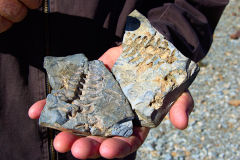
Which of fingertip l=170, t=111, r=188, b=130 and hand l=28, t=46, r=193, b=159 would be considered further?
fingertip l=170, t=111, r=188, b=130

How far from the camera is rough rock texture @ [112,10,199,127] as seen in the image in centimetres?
191

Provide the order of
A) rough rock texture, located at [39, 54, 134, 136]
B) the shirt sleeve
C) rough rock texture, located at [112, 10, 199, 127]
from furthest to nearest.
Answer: the shirt sleeve, rough rock texture, located at [112, 10, 199, 127], rough rock texture, located at [39, 54, 134, 136]

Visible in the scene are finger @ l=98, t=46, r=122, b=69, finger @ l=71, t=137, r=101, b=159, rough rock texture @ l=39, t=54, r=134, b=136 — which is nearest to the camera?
Answer: finger @ l=71, t=137, r=101, b=159

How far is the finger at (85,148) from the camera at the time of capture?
60.6 inches

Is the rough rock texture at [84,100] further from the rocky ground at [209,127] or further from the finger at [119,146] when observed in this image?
the rocky ground at [209,127]

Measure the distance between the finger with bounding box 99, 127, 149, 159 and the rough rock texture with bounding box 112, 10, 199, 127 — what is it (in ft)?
0.64

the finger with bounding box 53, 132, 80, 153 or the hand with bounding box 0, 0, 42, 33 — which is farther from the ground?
the hand with bounding box 0, 0, 42, 33

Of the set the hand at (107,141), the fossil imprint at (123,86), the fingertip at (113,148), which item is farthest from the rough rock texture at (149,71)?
the fingertip at (113,148)

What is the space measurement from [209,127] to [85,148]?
266 centimetres

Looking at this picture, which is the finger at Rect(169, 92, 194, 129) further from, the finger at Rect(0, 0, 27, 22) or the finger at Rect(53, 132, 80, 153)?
the finger at Rect(0, 0, 27, 22)

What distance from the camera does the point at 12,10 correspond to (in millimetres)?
1711

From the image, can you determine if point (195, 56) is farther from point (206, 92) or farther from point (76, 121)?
point (206, 92)

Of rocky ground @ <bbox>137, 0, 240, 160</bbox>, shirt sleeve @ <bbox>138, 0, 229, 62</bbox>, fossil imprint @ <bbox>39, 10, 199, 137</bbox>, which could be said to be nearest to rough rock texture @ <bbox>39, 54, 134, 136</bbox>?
fossil imprint @ <bbox>39, 10, 199, 137</bbox>

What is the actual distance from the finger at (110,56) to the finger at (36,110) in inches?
22.7
